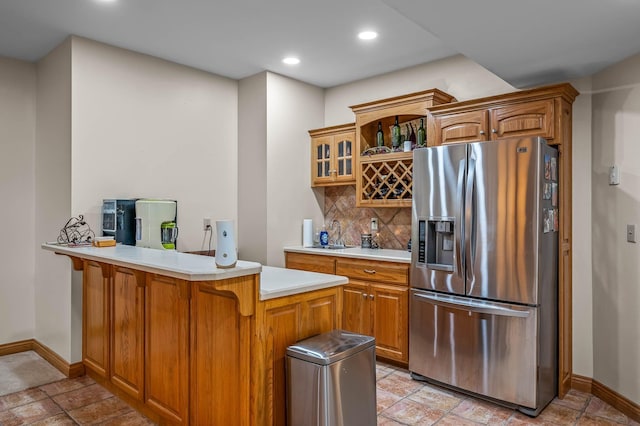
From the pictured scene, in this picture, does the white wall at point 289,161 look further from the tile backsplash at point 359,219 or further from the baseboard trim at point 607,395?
the baseboard trim at point 607,395

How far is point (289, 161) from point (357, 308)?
1731mm

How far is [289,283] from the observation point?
2244 mm

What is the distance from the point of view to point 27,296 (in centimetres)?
408

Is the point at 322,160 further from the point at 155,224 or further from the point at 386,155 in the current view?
the point at 155,224

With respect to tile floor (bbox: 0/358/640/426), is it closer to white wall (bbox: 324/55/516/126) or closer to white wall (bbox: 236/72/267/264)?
white wall (bbox: 236/72/267/264)

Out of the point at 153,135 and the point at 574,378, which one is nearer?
the point at 574,378

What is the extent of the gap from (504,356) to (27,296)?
167 inches

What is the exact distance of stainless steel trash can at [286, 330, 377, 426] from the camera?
1957 millimetres

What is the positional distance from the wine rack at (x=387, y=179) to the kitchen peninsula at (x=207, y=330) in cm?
170

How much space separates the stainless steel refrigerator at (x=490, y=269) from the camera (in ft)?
9.09

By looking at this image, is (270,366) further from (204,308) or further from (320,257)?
(320,257)

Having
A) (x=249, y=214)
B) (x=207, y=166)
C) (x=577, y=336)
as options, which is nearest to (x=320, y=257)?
(x=249, y=214)

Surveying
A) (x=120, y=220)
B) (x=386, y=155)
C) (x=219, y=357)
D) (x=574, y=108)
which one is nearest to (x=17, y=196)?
(x=120, y=220)

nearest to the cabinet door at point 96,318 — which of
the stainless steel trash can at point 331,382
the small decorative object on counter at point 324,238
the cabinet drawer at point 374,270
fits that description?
the stainless steel trash can at point 331,382
